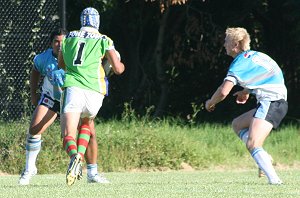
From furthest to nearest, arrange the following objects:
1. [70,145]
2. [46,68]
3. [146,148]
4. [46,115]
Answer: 1. [146,148]
2. [46,68]
3. [46,115]
4. [70,145]

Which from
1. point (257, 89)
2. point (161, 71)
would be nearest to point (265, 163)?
point (257, 89)

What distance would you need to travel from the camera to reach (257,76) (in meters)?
10.2

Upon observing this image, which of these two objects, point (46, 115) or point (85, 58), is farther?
point (46, 115)

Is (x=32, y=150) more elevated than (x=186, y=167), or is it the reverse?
(x=32, y=150)

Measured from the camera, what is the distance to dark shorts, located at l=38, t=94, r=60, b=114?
37.3ft

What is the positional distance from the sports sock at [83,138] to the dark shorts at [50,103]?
39.0 inches

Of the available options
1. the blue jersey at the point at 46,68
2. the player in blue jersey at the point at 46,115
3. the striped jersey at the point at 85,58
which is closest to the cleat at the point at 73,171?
the striped jersey at the point at 85,58

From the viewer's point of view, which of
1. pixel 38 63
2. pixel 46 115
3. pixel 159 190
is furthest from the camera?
pixel 38 63

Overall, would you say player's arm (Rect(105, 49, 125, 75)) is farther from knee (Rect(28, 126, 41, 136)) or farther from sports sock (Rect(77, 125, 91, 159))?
knee (Rect(28, 126, 41, 136))

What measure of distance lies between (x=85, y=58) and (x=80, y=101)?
0.47 meters

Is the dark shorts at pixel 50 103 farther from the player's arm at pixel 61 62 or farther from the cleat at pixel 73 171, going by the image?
the cleat at pixel 73 171

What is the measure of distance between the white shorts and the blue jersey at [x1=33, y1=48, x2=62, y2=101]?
118 cm

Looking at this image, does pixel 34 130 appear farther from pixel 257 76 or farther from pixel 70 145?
pixel 257 76

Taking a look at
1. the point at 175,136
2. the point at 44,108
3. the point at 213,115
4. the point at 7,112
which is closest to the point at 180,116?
the point at 213,115
